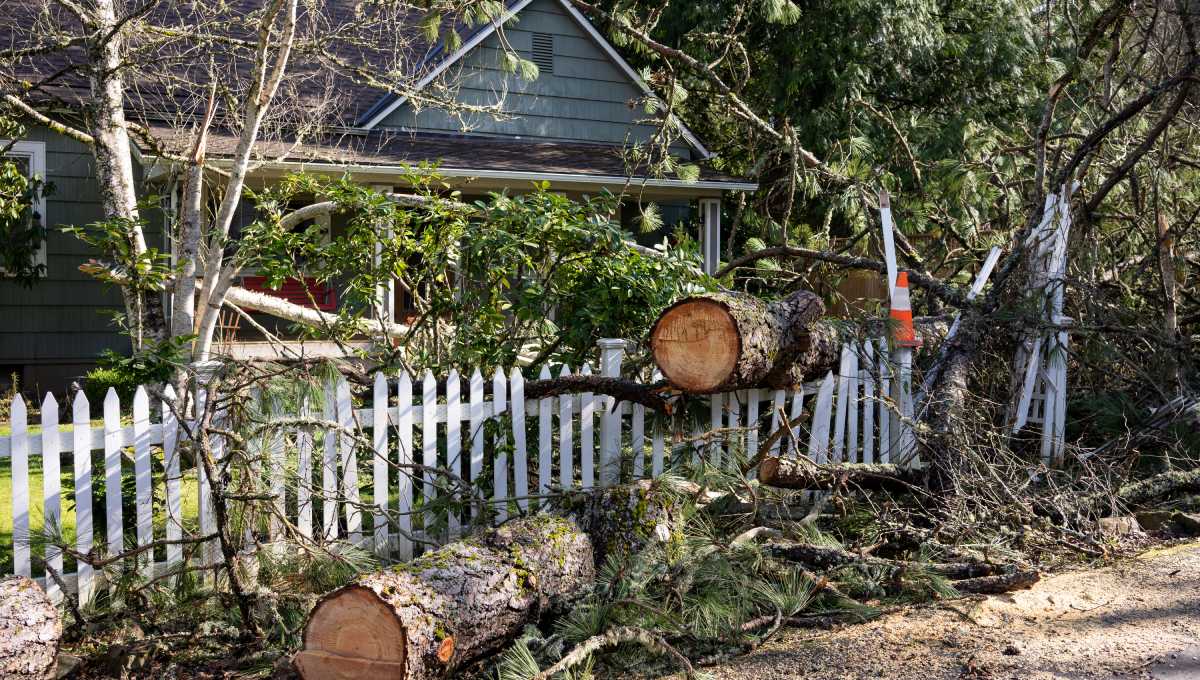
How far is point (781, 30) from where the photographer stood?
14.3 m

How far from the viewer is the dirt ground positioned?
3.46 m

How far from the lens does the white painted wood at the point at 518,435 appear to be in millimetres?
5023

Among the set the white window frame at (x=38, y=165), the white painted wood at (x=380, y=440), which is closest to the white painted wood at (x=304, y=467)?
the white painted wood at (x=380, y=440)

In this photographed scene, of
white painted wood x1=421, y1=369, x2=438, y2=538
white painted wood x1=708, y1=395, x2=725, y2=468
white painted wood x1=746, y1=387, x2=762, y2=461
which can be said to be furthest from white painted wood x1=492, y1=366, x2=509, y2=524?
white painted wood x1=746, y1=387, x2=762, y2=461

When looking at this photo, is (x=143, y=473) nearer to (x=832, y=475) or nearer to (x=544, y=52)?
(x=832, y=475)

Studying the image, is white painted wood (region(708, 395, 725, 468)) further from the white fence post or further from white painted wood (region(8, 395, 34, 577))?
white painted wood (region(8, 395, 34, 577))

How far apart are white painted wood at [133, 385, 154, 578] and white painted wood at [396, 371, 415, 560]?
3.59ft

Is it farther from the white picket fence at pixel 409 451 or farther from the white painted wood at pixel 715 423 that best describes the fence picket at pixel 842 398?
the white painted wood at pixel 715 423

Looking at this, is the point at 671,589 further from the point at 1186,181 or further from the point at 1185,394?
the point at 1186,181

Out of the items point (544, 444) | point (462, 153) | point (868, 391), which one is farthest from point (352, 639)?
point (462, 153)

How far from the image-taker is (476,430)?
499 centimetres

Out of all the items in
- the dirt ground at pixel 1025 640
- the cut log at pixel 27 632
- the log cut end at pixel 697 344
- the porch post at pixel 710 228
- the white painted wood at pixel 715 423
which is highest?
the porch post at pixel 710 228

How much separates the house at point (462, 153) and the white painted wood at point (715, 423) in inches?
224

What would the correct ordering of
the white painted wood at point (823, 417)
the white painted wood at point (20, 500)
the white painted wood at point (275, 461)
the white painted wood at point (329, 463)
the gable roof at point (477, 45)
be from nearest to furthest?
1. the white painted wood at point (20, 500)
2. the white painted wood at point (275, 461)
3. the white painted wood at point (329, 463)
4. the white painted wood at point (823, 417)
5. the gable roof at point (477, 45)
